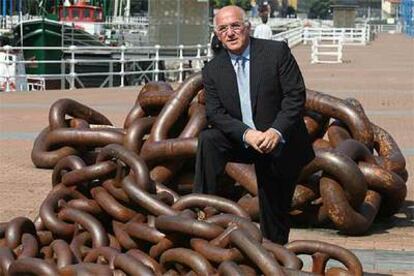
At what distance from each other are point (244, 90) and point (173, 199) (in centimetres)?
69

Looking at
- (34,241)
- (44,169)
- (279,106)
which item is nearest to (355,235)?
(279,106)

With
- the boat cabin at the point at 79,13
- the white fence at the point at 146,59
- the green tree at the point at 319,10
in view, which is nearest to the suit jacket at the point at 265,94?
the white fence at the point at 146,59

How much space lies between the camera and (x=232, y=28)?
198 inches

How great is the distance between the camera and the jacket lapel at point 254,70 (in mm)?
5129

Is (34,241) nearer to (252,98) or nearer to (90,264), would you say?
(90,264)

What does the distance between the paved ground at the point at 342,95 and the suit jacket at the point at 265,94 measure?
120 centimetres

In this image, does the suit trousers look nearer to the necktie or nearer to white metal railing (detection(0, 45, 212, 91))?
the necktie

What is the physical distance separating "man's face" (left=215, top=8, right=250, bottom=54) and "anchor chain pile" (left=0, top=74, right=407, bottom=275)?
787 millimetres

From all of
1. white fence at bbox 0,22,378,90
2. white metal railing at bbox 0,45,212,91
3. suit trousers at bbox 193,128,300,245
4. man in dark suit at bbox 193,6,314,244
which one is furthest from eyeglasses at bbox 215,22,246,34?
white fence at bbox 0,22,378,90

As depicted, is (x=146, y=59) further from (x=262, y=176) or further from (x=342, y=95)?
(x=262, y=176)

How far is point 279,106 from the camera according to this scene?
520 centimetres

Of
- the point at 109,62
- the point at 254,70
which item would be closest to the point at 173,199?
the point at 254,70

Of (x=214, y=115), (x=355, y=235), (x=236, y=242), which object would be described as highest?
(x=214, y=115)

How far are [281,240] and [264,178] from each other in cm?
36
